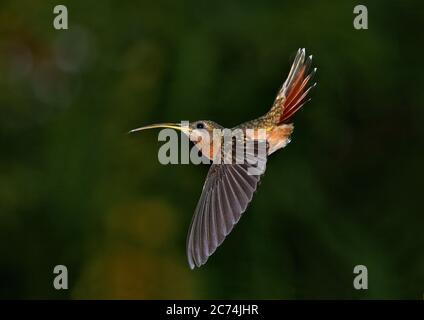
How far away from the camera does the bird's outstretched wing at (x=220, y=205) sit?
0.51m

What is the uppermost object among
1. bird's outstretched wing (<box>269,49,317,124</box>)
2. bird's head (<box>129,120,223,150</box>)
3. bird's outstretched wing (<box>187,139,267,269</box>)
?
bird's outstretched wing (<box>269,49,317,124</box>)

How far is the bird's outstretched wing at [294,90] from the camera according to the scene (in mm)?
622

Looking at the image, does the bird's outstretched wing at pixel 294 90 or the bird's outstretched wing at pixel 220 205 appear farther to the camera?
the bird's outstretched wing at pixel 294 90

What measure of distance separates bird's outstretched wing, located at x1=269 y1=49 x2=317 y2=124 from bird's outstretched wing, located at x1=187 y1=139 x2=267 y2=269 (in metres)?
0.06

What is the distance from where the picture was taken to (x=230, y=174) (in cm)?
60

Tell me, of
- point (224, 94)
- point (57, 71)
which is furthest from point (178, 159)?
point (57, 71)

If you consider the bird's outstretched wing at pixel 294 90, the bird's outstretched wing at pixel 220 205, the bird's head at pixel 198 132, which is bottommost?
the bird's outstretched wing at pixel 220 205

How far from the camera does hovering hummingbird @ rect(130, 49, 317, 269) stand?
20.4 inches

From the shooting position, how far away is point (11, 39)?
1.76m

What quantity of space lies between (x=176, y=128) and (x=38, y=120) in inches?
51.6

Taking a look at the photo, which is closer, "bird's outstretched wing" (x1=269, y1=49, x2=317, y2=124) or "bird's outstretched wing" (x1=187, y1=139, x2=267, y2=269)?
"bird's outstretched wing" (x1=187, y1=139, x2=267, y2=269)

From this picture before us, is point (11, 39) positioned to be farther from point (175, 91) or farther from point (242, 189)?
point (242, 189)

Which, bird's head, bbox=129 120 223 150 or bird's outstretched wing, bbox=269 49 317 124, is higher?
bird's outstretched wing, bbox=269 49 317 124

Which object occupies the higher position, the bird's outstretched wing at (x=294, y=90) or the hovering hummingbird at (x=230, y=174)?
the bird's outstretched wing at (x=294, y=90)
